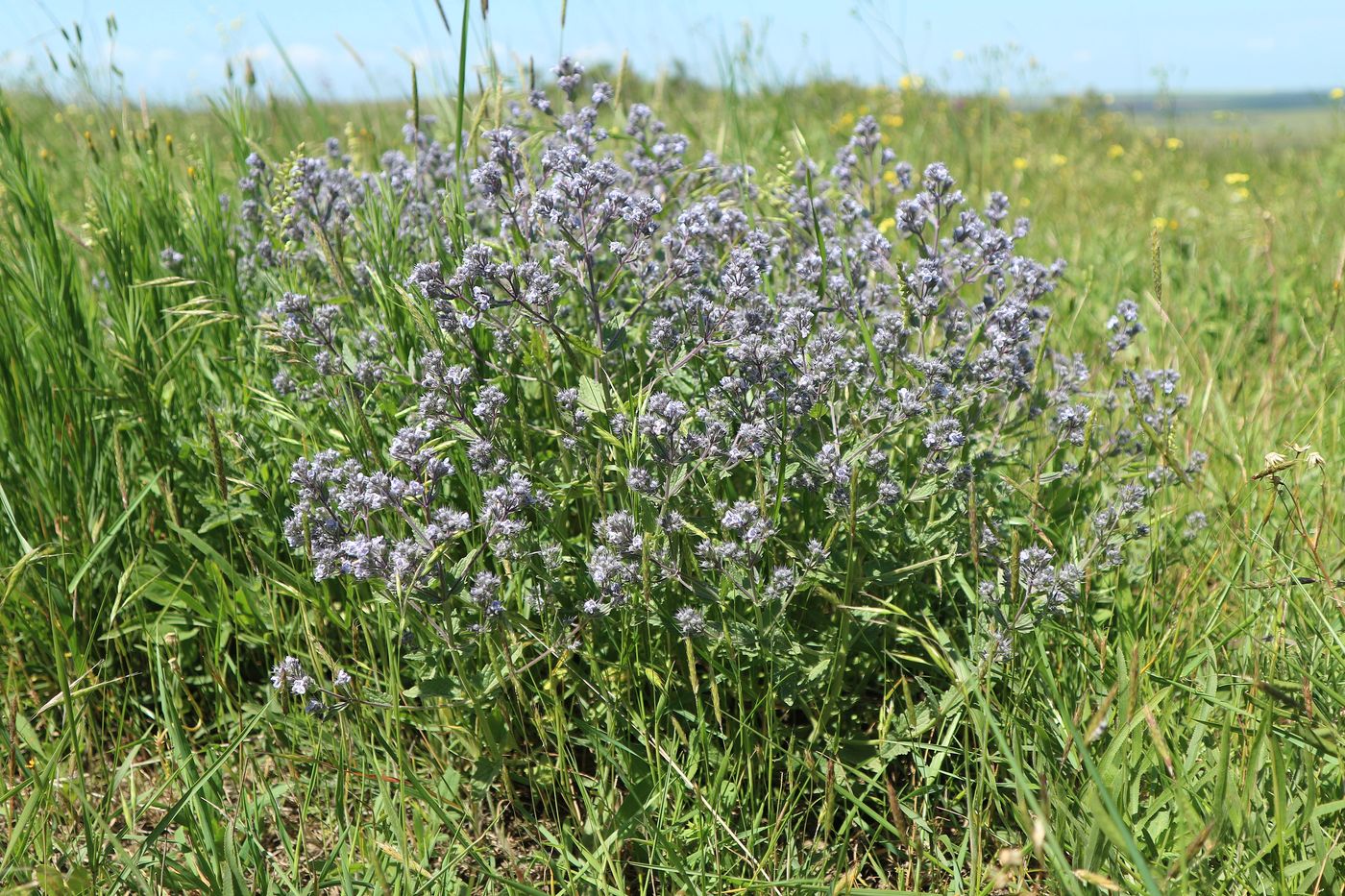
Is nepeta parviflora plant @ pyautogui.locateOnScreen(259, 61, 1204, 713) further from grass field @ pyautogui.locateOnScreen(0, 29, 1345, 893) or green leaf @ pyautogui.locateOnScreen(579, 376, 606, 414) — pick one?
grass field @ pyautogui.locateOnScreen(0, 29, 1345, 893)

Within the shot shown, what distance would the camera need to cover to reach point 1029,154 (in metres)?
8.75

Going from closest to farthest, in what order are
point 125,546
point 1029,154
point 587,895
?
point 587,895 → point 125,546 → point 1029,154

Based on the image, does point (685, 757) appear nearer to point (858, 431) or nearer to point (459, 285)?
point (858, 431)

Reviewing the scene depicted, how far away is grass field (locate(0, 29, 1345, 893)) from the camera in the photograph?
6.13 ft

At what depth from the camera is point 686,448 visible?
2027 millimetres

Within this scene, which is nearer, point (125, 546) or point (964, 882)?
point (964, 882)

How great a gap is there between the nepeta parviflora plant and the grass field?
0.38 ft

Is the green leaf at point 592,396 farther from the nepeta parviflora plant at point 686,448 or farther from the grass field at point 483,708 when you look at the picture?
the grass field at point 483,708

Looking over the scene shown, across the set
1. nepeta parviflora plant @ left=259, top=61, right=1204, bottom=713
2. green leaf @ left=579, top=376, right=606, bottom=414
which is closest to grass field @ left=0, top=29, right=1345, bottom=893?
nepeta parviflora plant @ left=259, top=61, right=1204, bottom=713

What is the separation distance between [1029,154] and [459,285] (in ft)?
26.0

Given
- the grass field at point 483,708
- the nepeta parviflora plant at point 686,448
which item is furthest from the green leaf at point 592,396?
the grass field at point 483,708

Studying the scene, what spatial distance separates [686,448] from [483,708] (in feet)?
2.36

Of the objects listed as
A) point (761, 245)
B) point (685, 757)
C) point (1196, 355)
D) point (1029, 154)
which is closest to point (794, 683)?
point (685, 757)

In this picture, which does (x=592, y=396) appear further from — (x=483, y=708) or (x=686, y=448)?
(x=483, y=708)
